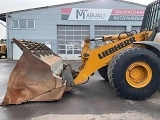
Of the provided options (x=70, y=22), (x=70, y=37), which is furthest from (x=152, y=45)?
(x=70, y=37)

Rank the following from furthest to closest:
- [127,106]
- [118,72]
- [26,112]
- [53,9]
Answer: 1. [53,9]
2. [118,72]
3. [127,106]
4. [26,112]

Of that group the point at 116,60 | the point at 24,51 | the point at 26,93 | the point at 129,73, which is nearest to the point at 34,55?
the point at 24,51

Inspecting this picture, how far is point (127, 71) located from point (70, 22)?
73.0ft

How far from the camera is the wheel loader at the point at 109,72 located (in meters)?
5.12

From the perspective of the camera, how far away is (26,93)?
16.9 ft

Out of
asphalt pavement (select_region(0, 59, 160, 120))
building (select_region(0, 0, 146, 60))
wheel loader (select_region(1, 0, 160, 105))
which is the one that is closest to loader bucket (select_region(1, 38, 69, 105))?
wheel loader (select_region(1, 0, 160, 105))

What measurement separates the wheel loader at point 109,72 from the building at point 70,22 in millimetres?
21369

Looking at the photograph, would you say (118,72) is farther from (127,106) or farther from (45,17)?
(45,17)

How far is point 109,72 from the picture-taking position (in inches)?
223

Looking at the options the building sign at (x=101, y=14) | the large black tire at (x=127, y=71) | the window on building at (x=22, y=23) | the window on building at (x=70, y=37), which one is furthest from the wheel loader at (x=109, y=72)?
the window on building at (x=22, y=23)

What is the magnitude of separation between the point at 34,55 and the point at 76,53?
23.3 m

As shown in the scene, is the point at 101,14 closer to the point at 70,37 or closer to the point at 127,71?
the point at 70,37

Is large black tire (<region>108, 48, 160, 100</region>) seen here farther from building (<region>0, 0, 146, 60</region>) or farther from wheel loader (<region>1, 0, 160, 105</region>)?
building (<region>0, 0, 146, 60</region>)

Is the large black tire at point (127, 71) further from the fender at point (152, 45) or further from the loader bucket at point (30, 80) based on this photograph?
the loader bucket at point (30, 80)
